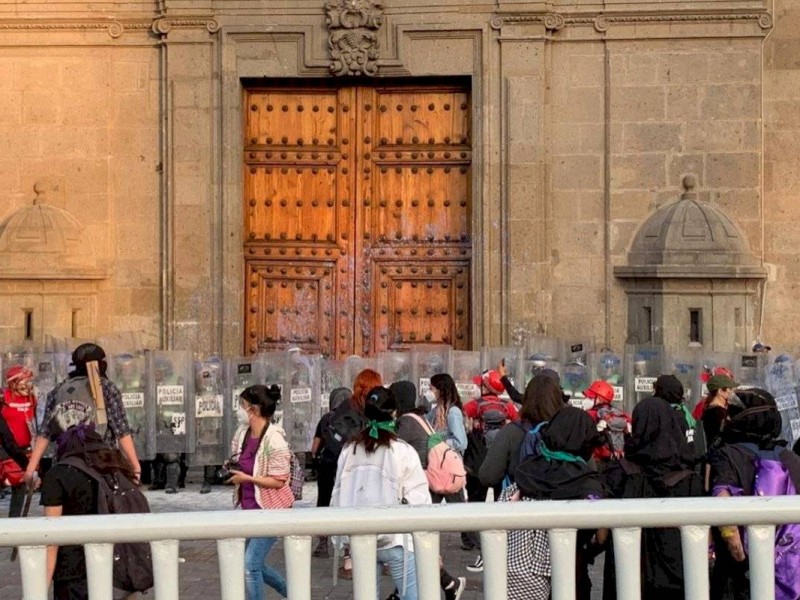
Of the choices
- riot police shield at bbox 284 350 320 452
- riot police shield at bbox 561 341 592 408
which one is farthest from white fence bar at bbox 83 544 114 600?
riot police shield at bbox 284 350 320 452

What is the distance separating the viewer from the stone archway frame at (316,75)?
56.6ft

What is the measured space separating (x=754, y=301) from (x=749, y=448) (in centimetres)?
892

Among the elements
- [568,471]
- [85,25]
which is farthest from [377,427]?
[85,25]

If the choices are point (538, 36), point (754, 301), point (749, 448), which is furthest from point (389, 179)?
point (749, 448)

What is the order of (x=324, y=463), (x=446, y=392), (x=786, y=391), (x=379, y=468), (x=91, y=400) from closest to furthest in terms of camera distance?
1. (x=379, y=468)
2. (x=91, y=400)
3. (x=446, y=392)
4. (x=324, y=463)
5. (x=786, y=391)

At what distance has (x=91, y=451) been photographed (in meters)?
8.58

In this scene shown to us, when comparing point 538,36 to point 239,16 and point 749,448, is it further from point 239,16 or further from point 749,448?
point 749,448

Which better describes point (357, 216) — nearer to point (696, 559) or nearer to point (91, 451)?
point (91, 451)

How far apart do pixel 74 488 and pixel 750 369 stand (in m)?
7.84

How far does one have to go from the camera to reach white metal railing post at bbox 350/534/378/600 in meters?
6.13

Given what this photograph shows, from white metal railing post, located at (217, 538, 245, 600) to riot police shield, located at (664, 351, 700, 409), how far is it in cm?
929

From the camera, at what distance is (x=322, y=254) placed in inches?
698

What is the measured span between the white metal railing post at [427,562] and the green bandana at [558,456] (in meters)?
2.48

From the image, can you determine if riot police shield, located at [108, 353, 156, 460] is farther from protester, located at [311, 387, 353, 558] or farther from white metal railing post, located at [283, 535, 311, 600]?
white metal railing post, located at [283, 535, 311, 600]
